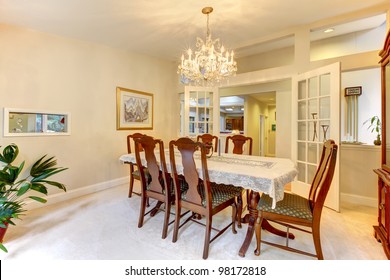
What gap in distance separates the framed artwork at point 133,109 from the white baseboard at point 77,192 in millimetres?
1082

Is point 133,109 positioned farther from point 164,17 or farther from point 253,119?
point 253,119

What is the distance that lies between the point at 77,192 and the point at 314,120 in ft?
13.1

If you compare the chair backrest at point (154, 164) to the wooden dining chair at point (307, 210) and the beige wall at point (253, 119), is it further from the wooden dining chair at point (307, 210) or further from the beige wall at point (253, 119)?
the beige wall at point (253, 119)

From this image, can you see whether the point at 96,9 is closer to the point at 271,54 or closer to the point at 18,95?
the point at 18,95

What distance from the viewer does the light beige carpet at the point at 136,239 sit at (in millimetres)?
1793

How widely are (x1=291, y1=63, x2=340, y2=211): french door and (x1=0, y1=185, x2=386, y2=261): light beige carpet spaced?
56 centimetres

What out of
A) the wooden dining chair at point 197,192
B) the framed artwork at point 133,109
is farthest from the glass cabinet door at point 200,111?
the wooden dining chair at point 197,192

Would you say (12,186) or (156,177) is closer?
(156,177)

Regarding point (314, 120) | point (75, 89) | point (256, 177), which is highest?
point (75, 89)

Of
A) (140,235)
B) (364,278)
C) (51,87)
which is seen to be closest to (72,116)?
(51,87)

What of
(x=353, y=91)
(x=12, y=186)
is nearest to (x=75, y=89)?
(x=12, y=186)

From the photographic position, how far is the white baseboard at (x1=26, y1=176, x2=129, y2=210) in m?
2.88

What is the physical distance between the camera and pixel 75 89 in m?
3.32

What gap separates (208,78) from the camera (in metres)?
2.71
